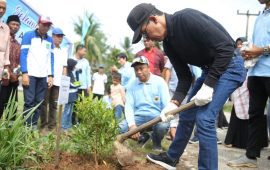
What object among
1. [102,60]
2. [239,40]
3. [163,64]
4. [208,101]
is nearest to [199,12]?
[208,101]

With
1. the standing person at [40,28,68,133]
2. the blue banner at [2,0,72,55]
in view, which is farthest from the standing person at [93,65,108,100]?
the standing person at [40,28,68,133]

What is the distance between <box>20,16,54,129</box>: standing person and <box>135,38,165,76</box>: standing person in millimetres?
1650

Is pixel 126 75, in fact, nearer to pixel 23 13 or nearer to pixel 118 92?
pixel 118 92

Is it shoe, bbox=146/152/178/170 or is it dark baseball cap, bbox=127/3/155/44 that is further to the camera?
shoe, bbox=146/152/178/170

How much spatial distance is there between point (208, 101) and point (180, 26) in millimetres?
681

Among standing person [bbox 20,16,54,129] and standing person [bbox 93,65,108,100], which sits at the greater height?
standing person [bbox 20,16,54,129]

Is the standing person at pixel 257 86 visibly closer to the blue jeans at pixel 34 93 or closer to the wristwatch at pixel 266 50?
the wristwatch at pixel 266 50

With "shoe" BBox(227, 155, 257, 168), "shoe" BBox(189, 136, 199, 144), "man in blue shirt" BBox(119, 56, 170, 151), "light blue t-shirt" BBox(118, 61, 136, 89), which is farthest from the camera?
"light blue t-shirt" BBox(118, 61, 136, 89)

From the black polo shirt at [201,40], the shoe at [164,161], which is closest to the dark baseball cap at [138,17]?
the black polo shirt at [201,40]

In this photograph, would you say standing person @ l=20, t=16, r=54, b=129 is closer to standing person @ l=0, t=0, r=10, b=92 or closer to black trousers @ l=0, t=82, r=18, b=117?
black trousers @ l=0, t=82, r=18, b=117

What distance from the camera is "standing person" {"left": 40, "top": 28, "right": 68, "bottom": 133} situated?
656 cm

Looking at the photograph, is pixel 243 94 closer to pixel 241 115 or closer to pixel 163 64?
pixel 241 115

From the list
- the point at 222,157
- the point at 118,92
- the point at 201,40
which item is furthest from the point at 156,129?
the point at 118,92

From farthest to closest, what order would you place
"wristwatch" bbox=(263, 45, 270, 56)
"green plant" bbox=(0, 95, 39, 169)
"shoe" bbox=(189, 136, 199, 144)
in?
"shoe" bbox=(189, 136, 199, 144) → "wristwatch" bbox=(263, 45, 270, 56) → "green plant" bbox=(0, 95, 39, 169)
